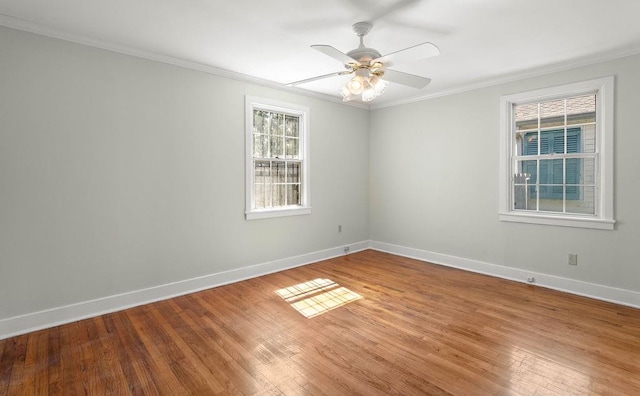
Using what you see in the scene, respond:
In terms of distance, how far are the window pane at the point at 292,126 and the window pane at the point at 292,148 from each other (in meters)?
0.09

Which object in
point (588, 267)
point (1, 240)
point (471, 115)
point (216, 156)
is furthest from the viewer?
point (471, 115)

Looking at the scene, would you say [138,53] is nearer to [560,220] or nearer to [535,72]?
[535,72]

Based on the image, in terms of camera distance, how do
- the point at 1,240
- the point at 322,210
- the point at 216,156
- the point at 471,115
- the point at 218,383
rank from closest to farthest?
the point at 218,383, the point at 1,240, the point at 216,156, the point at 471,115, the point at 322,210

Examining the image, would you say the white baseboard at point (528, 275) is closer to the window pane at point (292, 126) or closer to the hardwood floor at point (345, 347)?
the hardwood floor at point (345, 347)

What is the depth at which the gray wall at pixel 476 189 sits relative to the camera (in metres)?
3.33

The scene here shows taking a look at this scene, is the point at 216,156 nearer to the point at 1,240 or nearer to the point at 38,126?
the point at 38,126

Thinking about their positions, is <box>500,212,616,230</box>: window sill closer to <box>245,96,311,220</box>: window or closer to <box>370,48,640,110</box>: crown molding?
<box>370,48,640,110</box>: crown molding

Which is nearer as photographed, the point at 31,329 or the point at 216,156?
the point at 31,329

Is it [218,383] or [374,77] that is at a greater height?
[374,77]

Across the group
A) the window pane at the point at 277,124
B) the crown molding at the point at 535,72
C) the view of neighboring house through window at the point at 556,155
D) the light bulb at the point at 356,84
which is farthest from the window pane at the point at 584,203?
the window pane at the point at 277,124

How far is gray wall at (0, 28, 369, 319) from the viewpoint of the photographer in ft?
8.88

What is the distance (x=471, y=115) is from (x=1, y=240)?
5329 mm

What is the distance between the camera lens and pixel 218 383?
206 centimetres

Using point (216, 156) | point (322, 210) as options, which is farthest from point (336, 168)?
point (216, 156)
